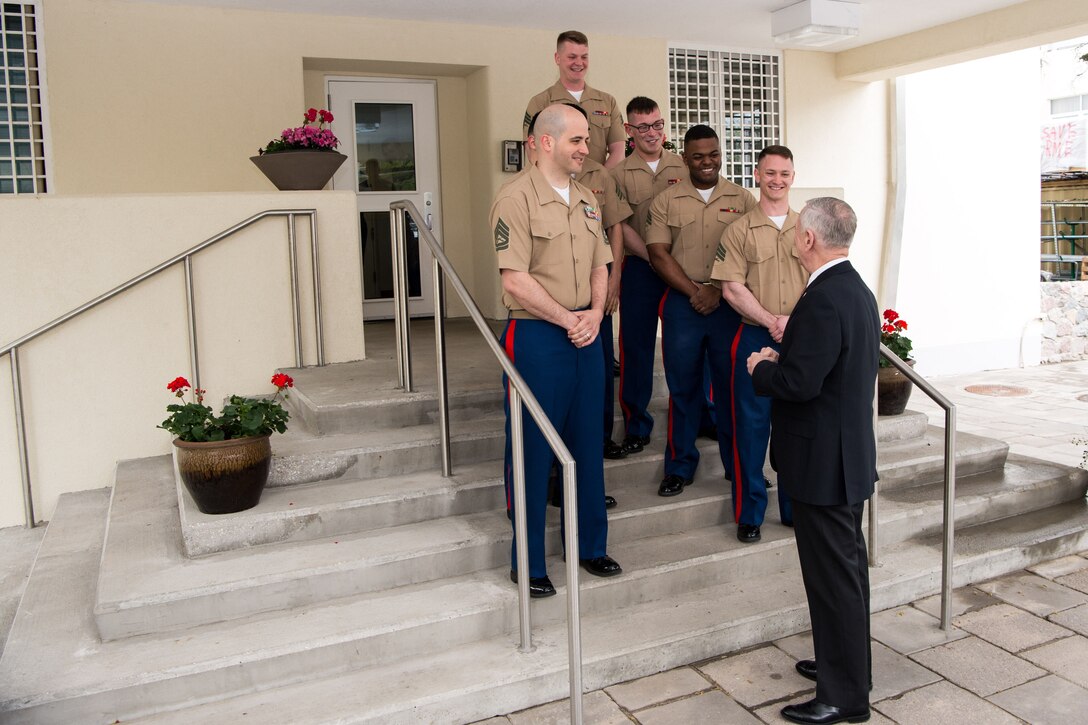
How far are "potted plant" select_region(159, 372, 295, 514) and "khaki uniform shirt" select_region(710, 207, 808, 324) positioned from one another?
6.10 ft

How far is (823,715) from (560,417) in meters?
1.21

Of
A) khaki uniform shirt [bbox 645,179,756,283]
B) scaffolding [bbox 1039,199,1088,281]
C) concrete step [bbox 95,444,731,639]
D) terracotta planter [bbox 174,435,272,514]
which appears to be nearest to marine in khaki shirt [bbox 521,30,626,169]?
khaki uniform shirt [bbox 645,179,756,283]

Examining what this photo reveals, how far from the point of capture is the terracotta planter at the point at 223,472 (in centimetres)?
327

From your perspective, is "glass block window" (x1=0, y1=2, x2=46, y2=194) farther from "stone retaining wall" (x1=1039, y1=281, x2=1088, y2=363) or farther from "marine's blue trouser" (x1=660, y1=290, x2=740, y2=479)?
"stone retaining wall" (x1=1039, y1=281, x2=1088, y2=363)

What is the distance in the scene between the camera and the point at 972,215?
30.9ft

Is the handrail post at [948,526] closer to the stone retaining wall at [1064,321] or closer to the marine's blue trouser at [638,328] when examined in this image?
the marine's blue trouser at [638,328]

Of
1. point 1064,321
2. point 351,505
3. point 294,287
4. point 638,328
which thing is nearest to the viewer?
point 351,505

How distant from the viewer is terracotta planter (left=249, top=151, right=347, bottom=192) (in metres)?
4.70

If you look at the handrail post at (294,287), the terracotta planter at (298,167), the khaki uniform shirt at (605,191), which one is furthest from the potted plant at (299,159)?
the khaki uniform shirt at (605,191)

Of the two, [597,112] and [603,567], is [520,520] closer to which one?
[603,567]

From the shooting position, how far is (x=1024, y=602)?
358cm

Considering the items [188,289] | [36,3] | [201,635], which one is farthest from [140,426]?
[36,3]

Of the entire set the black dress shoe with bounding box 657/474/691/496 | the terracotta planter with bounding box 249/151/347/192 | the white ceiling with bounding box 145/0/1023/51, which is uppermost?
the white ceiling with bounding box 145/0/1023/51

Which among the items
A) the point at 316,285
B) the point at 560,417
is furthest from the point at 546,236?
the point at 316,285
